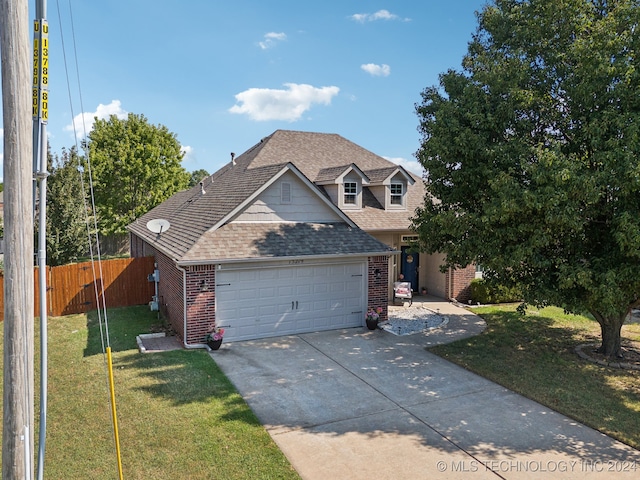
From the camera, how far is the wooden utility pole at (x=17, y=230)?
4102mm

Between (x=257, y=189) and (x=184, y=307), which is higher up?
(x=257, y=189)

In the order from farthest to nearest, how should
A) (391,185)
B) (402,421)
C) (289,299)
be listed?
1. (391,185)
2. (289,299)
3. (402,421)

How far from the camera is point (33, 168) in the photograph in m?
4.66

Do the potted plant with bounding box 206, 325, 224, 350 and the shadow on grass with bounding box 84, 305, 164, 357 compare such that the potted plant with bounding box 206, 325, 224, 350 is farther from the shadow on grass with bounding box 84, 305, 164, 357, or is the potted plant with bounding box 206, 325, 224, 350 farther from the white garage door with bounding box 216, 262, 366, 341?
the shadow on grass with bounding box 84, 305, 164, 357

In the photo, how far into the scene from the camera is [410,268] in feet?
63.6

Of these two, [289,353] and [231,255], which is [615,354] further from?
[231,255]

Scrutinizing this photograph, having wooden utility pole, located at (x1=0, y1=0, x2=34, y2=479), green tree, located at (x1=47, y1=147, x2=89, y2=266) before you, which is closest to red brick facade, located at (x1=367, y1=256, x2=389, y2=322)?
wooden utility pole, located at (x1=0, y1=0, x2=34, y2=479)

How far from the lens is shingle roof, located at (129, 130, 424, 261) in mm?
12930

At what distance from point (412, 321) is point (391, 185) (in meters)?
6.20

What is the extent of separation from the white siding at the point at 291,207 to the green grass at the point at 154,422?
4.60m

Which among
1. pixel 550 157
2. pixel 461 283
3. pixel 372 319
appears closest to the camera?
pixel 550 157

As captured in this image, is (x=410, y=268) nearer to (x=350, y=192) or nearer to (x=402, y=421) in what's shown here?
(x=350, y=192)

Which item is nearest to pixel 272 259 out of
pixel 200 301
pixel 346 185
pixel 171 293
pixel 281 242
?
pixel 281 242

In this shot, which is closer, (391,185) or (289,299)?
(289,299)
